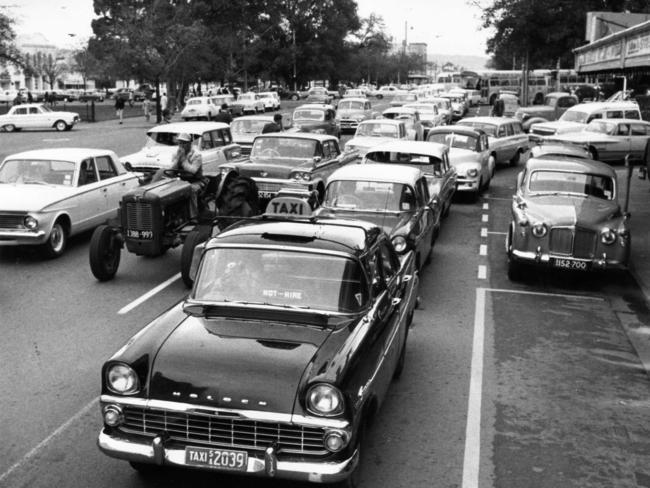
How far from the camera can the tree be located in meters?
45.8

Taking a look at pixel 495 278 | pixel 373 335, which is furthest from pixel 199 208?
pixel 373 335

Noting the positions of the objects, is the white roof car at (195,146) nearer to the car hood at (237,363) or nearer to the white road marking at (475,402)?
the white road marking at (475,402)

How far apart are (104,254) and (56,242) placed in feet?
6.57

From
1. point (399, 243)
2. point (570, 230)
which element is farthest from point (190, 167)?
point (570, 230)

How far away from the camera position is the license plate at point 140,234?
11266mm

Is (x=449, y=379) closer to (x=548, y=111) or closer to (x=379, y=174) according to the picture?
(x=379, y=174)

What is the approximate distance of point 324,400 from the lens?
512 cm

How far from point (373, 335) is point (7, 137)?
37.2 meters

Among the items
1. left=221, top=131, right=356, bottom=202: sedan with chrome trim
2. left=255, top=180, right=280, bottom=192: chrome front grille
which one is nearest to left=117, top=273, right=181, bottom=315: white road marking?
left=221, top=131, right=356, bottom=202: sedan with chrome trim

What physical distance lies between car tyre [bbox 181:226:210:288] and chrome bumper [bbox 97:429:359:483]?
5613 mm

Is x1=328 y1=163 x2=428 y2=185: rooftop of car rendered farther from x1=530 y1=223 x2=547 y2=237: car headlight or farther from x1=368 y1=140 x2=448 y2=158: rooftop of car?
x1=368 y1=140 x2=448 y2=158: rooftop of car

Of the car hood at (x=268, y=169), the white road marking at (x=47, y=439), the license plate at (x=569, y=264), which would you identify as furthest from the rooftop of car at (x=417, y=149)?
the white road marking at (x=47, y=439)

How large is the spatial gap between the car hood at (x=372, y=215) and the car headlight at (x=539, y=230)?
5.82 ft

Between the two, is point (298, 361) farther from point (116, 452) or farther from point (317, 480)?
point (116, 452)
